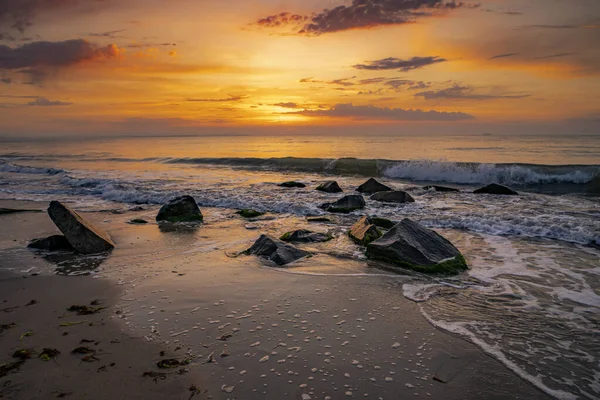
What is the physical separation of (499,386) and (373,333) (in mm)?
1367

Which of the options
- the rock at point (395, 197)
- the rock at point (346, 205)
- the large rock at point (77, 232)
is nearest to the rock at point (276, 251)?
the large rock at point (77, 232)

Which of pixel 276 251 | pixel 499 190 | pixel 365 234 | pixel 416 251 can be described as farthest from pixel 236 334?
pixel 499 190

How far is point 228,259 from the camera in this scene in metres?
7.34

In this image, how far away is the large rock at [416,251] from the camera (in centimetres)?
672

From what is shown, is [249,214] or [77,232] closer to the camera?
[77,232]

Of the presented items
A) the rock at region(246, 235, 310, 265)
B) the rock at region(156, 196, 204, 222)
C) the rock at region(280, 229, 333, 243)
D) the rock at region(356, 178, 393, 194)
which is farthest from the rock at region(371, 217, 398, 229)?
the rock at region(356, 178, 393, 194)

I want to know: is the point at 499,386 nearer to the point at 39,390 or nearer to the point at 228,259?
the point at 39,390

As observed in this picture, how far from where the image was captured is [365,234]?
8328mm

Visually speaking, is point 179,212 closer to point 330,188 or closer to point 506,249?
point 330,188

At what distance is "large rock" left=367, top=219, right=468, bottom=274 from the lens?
22.1ft

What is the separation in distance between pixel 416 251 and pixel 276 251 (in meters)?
2.63

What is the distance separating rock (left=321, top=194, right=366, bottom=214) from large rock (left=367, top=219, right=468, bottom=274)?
4.69 m

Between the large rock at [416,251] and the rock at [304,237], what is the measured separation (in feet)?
5.12

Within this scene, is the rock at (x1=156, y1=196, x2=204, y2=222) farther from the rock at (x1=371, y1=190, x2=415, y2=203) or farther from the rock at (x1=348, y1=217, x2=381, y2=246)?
the rock at (x1=371, y1=190, x2=415, y2=203)
